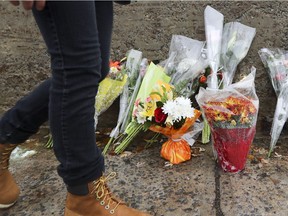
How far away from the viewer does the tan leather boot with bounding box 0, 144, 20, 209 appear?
1993 millimetres

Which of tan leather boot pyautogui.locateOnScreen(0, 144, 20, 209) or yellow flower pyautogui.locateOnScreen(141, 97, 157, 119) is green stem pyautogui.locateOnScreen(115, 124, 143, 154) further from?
tan leather boot pyautogui.locateOnScreen(0, 144, 20, 209)

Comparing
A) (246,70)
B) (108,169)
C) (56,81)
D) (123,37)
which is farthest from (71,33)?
(246,70)

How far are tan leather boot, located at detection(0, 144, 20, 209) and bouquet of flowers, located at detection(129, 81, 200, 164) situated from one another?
814 millimetres

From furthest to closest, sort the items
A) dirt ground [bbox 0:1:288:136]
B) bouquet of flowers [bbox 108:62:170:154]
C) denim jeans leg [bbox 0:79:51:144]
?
dirt ground [bbox 0:1:288:136] < bouquet of flowers [bbox 108:62:170:154] < denim jeans leg [bbox 0:79:51:144]

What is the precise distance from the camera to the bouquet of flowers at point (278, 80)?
8.46 ft

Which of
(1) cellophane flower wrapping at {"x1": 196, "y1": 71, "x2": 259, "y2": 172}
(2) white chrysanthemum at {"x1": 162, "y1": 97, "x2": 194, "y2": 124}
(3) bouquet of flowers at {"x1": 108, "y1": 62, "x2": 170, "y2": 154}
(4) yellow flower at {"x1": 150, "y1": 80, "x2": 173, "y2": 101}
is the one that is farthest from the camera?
(3) bouquet of flowers at {"x1": 108, "y1": 62, "x2": 170, "y2": 154}

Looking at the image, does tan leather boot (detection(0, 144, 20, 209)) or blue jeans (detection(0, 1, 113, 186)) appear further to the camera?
tan leather boot (detection(0, 144, 20, 209))

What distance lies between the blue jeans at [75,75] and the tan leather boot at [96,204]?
6 cm

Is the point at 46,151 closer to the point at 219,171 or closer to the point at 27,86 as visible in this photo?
the point at 27,86

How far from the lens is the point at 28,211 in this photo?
2107 mm

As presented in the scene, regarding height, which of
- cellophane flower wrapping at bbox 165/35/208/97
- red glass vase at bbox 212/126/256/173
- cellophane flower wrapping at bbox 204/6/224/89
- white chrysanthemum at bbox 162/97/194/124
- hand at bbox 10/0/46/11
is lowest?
red glass vase at bbox 212/126/256/173

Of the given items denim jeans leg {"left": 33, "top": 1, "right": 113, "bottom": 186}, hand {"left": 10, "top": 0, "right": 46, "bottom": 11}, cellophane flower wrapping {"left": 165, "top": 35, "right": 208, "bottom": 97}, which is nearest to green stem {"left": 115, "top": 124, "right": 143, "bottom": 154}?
cellophane flower wrapping {"left": 165, "top": 35, "right": 208, "bottom": 97}

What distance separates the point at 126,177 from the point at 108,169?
0.16 m

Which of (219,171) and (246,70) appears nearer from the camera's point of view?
(219,171)
